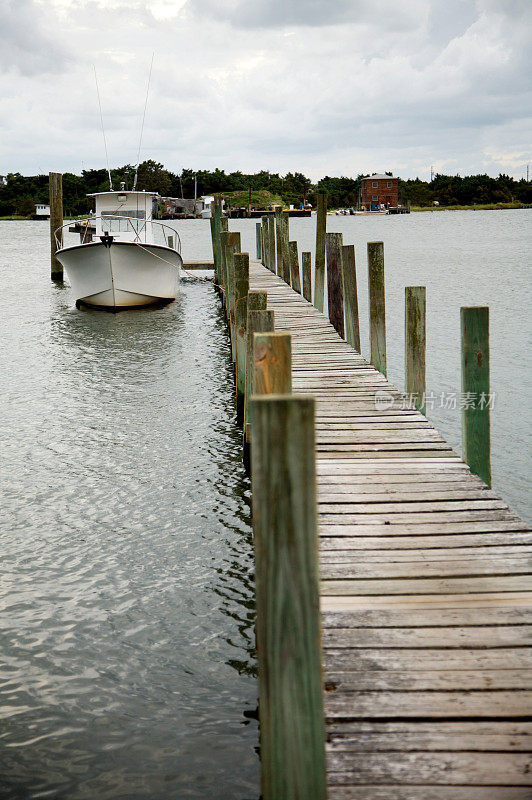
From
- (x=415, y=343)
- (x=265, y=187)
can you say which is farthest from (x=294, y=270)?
(x=265, y=187)

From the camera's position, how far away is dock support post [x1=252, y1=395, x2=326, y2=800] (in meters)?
2.00

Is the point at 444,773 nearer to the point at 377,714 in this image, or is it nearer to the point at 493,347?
the point at 377,714

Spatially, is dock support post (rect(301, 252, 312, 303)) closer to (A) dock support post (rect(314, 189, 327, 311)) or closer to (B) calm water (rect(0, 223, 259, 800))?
(A) dock support post (rect(314, 189, 327, 311))

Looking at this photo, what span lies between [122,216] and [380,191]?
12475 centimetres

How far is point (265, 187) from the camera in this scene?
137125 mm

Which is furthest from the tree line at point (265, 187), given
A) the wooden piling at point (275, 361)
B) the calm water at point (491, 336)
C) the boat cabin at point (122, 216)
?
the wooden piling at point (275, 361)

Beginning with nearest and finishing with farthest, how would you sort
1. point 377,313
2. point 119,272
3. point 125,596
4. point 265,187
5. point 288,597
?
point 288,597, point 125,596, point 377,313, point 119,272, point 265,187

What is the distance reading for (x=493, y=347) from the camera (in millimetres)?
16594

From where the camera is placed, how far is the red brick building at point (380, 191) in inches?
5487

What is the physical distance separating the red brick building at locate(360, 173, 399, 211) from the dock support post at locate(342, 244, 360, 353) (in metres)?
135

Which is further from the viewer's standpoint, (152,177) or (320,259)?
(152,177)

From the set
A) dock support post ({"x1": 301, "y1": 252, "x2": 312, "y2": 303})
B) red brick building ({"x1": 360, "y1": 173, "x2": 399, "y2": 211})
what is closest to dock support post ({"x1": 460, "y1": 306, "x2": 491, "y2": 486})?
dock support post ({"x1": 301, "y1": 252, "x2": 312, "y2": 303})

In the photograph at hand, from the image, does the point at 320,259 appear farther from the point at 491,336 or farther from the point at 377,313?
the point at 377,313

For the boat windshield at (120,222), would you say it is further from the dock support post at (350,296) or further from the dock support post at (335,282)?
the dock support post at (350,296)
